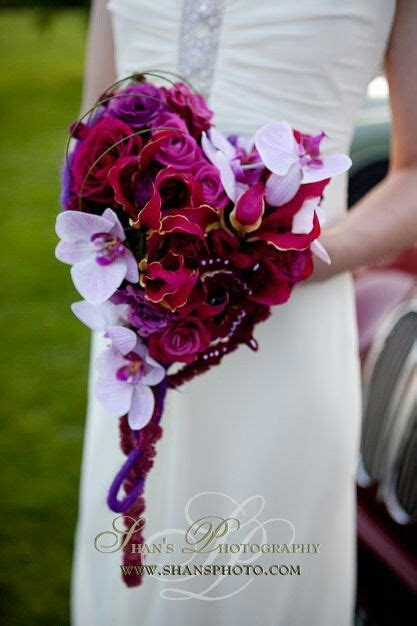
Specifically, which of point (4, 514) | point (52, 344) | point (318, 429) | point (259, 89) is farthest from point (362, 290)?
point (52, 344)

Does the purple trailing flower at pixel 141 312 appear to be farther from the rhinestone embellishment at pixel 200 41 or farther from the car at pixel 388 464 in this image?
the car at pixel 388 464

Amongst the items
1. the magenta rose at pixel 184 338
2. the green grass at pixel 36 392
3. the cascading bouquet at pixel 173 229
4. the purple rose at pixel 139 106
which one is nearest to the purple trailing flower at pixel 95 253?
the cascading bouquet at pixel 173 229

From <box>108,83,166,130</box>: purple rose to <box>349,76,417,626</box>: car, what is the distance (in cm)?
104

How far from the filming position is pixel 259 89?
5.84 ft

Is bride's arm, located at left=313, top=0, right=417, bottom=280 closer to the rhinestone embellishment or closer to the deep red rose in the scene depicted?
the rhinestone embellishment

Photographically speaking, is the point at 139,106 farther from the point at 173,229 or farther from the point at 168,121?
the point at 173,229

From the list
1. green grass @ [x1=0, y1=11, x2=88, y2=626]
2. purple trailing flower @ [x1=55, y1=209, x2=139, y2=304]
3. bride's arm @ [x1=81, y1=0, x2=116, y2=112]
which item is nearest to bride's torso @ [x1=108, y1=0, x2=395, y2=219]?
bride's arm @ [x1=81, y1=0, x2=116, y2=112]

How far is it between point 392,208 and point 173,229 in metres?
0.65

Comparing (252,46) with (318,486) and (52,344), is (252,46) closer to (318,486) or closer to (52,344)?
(318,486)

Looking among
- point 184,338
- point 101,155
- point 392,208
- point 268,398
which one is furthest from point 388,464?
point 101,155

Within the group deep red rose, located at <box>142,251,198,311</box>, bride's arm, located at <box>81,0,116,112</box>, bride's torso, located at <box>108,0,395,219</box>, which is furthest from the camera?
bride's arm, located at <box>81,0,116,112</box>

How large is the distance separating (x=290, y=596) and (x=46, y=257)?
174 inches

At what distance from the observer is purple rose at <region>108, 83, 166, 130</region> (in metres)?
1.48

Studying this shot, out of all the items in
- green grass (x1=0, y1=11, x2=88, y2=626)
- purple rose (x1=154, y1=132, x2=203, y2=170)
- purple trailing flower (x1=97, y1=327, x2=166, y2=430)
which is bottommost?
green grass (x1=0, y1=11, x2=88, y2=626)
